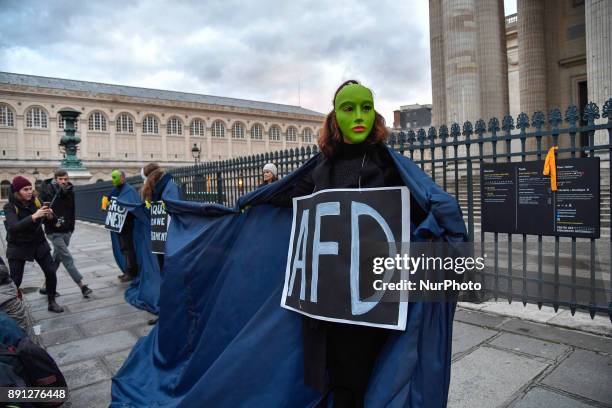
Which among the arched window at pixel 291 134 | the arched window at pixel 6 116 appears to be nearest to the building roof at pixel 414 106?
the arched window at pixel 291 134

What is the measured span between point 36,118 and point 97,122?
744 centimetres

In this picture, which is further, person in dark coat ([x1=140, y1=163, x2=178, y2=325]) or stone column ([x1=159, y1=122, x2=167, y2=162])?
stone column ([x1=159, y1=122, x2=167, y2=162])

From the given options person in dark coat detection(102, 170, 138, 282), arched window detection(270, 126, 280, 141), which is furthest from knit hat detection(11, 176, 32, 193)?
arched window detection(270, 126, 280, 141)

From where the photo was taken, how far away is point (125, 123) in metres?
63.0

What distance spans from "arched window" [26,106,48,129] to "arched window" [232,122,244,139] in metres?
27.8

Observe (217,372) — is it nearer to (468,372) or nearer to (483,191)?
(468,372)

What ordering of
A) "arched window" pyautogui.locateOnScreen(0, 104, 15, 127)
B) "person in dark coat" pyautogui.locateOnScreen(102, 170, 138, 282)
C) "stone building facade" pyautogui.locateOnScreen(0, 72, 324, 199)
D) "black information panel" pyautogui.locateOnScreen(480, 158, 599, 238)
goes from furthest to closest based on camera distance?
"stone building facade" pyautogui.locateOnScreen(0, 72, 324, 199) < "arched window" pyautogui.locateOnScreen(0, 104, 15, 127) < "person in dark coat" pyautogui.locateOnScreen(102, 170, 138, 282) < "black information panel" pyautogui.locateOnScreen(480, 158, 599, 238)

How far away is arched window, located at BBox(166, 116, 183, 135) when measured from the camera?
6712 cm

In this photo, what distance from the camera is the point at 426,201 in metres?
1.91

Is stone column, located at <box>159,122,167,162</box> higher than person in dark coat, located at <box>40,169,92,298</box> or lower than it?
higher

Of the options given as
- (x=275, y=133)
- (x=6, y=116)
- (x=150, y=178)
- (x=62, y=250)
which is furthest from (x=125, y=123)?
(x=150, y=178)

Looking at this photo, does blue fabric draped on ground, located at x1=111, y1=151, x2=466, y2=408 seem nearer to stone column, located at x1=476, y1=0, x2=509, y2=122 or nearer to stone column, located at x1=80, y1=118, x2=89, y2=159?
stone column, located at x1=476, y1=0, x2=509, y2=122

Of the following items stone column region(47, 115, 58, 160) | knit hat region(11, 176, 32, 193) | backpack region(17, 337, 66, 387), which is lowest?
backpack region(17, 337, 66, 387)

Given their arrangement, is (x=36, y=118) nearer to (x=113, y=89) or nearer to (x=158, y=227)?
(x=113, y=89)
